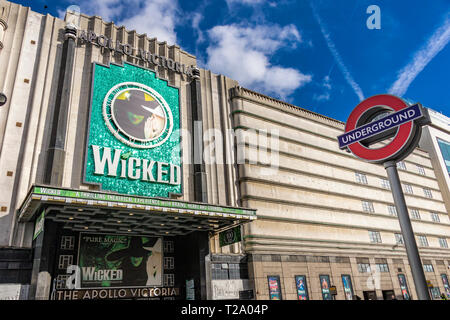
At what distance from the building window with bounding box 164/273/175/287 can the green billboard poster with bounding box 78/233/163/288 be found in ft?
1.78

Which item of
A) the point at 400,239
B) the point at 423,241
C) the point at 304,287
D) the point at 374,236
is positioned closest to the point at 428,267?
the point at 423,241

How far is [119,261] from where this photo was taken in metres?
27.2

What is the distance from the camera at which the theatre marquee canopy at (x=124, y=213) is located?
2072cm

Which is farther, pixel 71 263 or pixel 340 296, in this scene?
pixel 340 296

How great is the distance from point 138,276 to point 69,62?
747 inches

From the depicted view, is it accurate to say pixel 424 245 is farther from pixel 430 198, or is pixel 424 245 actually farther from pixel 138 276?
pixel 138 276

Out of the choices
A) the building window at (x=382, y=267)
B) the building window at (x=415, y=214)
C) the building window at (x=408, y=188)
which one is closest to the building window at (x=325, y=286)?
the building window at (x=382, y=267)

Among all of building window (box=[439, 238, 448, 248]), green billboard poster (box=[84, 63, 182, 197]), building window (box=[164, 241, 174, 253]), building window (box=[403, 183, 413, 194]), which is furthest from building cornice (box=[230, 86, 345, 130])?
building window (box=[439, 238, 448, 248])

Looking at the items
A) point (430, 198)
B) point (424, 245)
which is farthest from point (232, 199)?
point (430, 198)

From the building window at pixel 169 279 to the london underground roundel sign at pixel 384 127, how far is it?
20.8 meters

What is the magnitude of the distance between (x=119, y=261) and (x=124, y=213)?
19.0ft

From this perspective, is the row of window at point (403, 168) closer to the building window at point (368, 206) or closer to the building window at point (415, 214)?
the building window at point (368, 206)

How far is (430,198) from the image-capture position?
60.0 m

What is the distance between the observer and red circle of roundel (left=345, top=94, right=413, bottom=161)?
1283 centimetres
